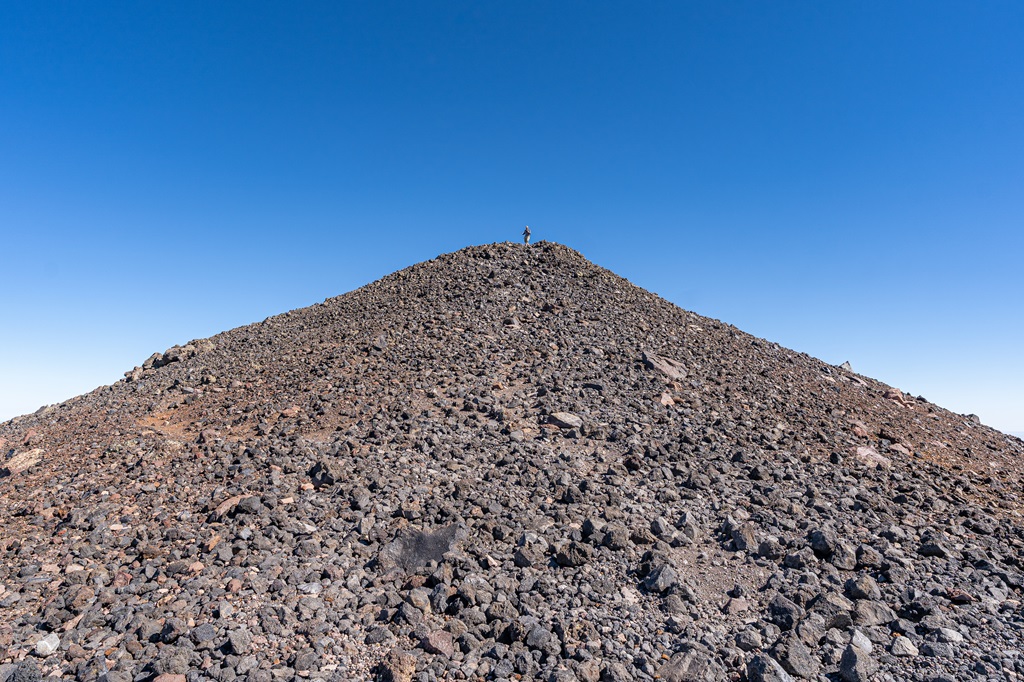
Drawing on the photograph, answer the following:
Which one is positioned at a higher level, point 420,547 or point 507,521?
point 507,521

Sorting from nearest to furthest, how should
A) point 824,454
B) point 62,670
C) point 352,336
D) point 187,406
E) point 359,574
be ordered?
point 62,670
point 359,574
point 824,454
point 187,406
point 352,336

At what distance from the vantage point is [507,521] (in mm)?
8328

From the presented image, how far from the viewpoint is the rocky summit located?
5957mm

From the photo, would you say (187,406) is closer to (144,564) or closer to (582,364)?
(144,564)

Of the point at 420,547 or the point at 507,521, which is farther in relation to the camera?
the point at 507,521

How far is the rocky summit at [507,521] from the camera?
19.5ft

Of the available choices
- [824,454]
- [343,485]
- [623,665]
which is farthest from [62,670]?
[824,454]

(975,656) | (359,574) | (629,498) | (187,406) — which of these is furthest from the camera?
(187,406)

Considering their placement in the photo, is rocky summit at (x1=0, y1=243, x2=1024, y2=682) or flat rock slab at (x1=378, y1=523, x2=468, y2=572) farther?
flat rock slab at (x1=378, y1=523, x2=468, y2=572)

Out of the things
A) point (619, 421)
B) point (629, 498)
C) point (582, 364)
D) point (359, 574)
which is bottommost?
point (359, 574)

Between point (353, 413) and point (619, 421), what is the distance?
5531 millimetres

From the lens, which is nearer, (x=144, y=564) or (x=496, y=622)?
(x=496, y=622)

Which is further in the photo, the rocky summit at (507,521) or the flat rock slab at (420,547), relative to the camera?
the flat rock slab at (420,547)

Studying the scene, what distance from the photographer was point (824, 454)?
11.2 meters
